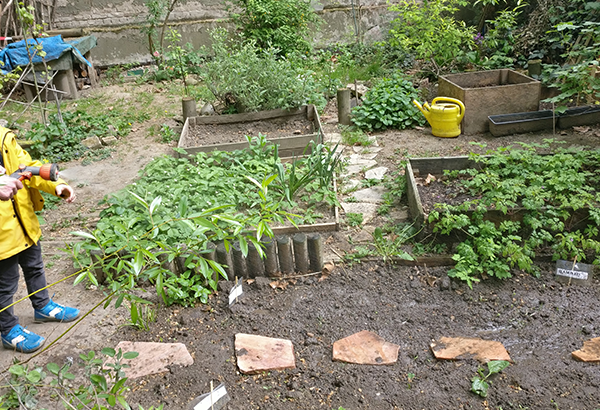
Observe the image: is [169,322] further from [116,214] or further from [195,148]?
[195,148]

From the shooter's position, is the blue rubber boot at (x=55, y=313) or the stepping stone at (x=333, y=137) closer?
the blue rubber boot at (x=55, y=313)

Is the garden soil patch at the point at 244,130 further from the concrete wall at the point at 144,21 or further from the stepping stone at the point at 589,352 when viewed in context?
the concrete wall at the point at 144,21

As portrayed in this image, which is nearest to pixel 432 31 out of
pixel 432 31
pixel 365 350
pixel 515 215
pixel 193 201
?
pixel 432 31

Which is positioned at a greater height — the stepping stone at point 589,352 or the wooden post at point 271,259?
the wooden post at point 271,259

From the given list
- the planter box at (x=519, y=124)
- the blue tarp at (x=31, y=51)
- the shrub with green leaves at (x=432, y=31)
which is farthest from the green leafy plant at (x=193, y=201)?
the blue tarp at (x=31, y=51)

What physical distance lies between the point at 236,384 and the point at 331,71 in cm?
698

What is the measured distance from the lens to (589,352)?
2.76 meters

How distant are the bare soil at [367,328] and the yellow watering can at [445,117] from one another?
94.7 inches

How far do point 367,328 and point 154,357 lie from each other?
130 centimetres

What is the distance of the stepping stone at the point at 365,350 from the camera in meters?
2.80

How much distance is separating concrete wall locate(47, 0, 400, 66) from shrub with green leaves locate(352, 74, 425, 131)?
3917 millimetres

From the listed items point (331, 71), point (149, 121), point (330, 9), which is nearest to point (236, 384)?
point (149, 121)

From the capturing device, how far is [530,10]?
8.63 metres

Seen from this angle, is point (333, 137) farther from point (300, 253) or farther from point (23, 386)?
point (23, 386)
